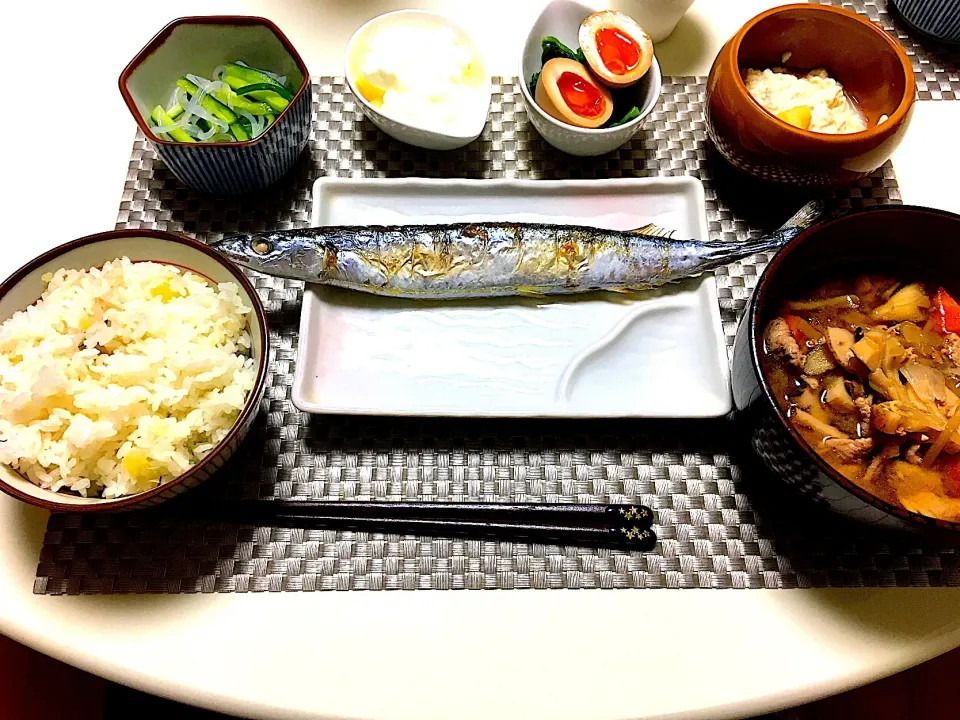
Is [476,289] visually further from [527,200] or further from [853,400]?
[853,400]

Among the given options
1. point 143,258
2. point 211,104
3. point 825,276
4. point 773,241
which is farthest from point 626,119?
point 143,258

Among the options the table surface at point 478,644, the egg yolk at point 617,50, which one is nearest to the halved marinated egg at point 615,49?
the egg yolk at point 617,50

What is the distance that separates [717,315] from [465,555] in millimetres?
581

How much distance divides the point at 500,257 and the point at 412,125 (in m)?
0.32

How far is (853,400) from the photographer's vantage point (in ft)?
3.13

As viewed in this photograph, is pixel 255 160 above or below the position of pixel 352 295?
above

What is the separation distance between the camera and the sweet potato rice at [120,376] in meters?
0.91

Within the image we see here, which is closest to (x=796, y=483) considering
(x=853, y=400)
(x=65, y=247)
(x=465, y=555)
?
(x=853, y=400)

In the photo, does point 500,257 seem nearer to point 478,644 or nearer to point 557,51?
point 557,51

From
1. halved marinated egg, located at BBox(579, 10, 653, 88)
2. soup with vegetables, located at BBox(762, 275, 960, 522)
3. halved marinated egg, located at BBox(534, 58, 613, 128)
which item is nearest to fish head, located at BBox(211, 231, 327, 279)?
halved marinated egg, located at BBox(534, 58, 613, 128)

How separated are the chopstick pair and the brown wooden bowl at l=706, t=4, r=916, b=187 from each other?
68 cm

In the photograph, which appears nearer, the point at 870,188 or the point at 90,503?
the point at 90,503

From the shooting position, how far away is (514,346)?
1.16m

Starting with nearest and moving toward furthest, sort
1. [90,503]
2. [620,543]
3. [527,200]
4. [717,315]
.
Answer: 1. [90,503]
2. [620,543]
3. [717,315]
4. [527,200]
